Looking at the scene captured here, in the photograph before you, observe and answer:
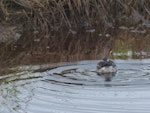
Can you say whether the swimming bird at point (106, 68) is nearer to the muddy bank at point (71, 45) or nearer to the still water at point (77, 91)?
the still water at point (77, 91)

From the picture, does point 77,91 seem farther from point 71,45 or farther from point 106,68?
point 71,45

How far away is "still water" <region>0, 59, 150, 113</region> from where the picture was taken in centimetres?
793

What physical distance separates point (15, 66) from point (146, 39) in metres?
3.92

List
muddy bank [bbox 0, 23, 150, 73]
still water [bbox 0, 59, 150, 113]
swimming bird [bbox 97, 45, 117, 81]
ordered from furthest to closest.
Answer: muddy bank [bbox 0, 23, 150, 73] → swimming bird [bbox 97, 45, 117, 81] → still water [bbox 0, 59, 150, 113]

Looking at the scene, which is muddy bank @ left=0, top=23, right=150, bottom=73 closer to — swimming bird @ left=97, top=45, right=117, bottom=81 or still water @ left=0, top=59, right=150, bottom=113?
still water @ left=0, top=59, right=150, bottom=113

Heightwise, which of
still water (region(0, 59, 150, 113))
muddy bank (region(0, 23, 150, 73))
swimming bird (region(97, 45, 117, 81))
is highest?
muddy bank (region(0, 23, 150, 73))

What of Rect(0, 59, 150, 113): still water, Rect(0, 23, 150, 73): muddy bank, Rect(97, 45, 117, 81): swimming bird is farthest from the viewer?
Rect(0, 23, 150, 73): muddy bank

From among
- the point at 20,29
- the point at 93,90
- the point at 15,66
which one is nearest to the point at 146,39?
the point at 20,29

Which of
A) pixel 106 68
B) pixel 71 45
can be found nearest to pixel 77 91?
pixel 106 68

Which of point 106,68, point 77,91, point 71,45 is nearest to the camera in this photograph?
point 77,91

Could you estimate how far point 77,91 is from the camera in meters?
8.76

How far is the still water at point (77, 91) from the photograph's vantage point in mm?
7926

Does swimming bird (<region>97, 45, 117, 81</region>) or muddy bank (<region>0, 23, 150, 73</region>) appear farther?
muddy bank (<region>0, 23, 150, 73</region>)

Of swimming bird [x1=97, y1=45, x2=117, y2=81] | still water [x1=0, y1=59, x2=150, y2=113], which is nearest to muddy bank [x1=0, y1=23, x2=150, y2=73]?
still water [x1=0, y1=59, x2=150, y2=113]
